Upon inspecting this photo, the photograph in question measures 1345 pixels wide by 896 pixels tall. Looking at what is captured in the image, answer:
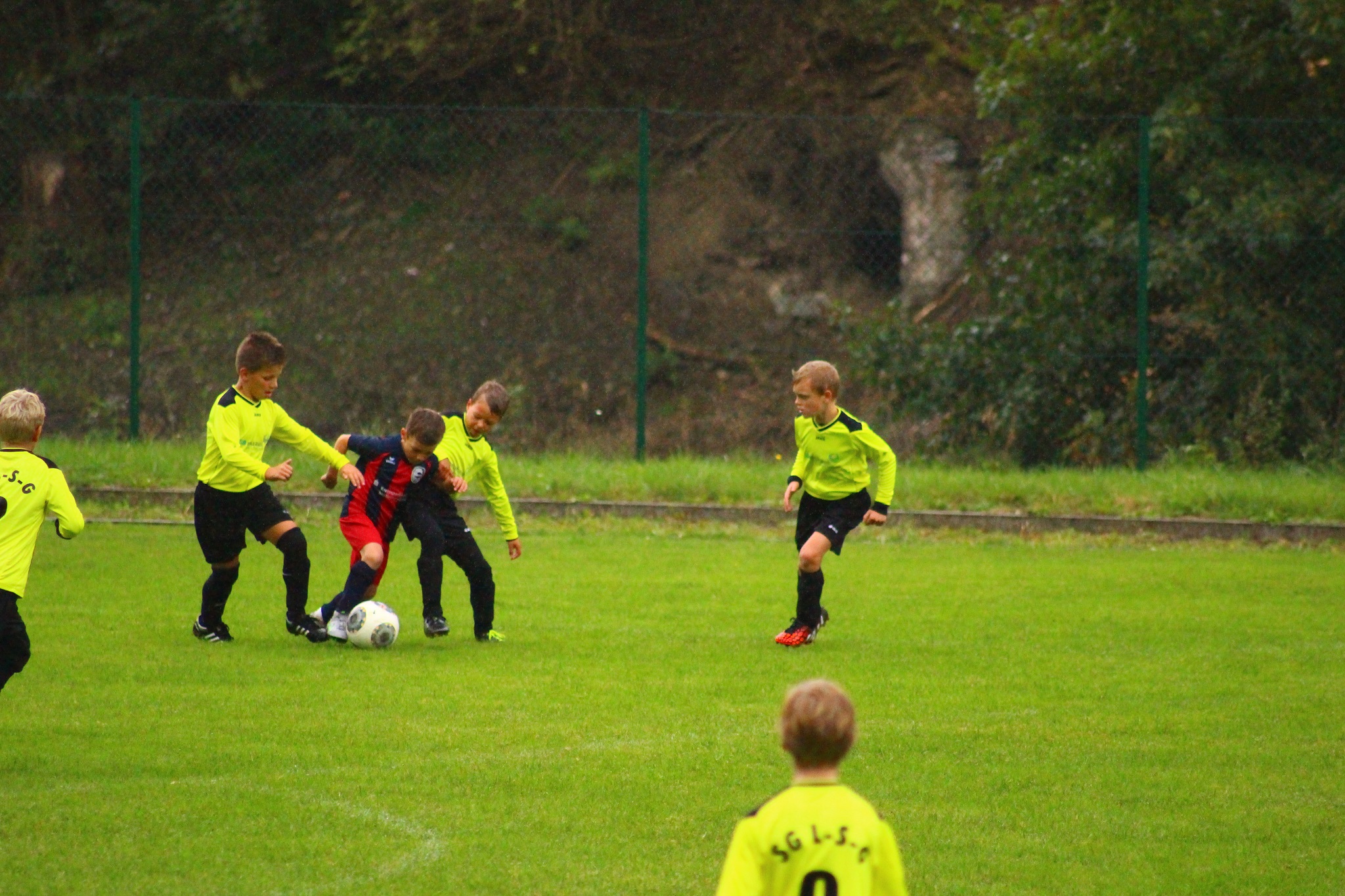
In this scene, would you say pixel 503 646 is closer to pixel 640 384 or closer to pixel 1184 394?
pixel 640 384

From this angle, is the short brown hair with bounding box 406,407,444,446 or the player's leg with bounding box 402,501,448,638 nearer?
the short brown hair with bounding box 406,407,444,446

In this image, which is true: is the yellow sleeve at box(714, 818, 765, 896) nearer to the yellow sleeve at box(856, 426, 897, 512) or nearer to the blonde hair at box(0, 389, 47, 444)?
the blonde hair at box(0, 389, 47, 444)

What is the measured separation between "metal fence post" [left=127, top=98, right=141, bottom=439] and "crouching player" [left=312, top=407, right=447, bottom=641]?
759 cm

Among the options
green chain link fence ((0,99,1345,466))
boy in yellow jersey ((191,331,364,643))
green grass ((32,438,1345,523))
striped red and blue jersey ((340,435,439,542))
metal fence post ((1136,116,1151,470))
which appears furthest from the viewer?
green chain link fence ((0,99,1345,466))

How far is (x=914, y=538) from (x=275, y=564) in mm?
5045

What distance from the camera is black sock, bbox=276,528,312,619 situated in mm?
8414

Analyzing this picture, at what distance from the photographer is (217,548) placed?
842cm

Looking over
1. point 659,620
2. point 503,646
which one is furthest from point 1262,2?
point 503,646

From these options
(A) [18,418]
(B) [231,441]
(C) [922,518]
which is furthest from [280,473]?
(C) [922,518]

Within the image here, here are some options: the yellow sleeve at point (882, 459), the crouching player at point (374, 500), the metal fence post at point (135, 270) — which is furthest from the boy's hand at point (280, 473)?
the metal fence post at point (135, 270)

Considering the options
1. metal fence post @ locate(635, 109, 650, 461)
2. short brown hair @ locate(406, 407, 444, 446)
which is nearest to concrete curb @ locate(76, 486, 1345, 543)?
metal fence post @ locate(635, 109, 650, 461)

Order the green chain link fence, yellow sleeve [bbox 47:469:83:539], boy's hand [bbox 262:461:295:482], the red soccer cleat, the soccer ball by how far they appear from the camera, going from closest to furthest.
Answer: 1. yellow sleeve [bbox 47:469:83:539]
2. boy's hand [bbox 262:461:295:482]
3. the soccer ball
4. the red soccer cleat
5. the green chain link fence

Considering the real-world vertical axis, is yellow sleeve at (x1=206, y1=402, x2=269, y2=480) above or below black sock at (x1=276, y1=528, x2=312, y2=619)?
above

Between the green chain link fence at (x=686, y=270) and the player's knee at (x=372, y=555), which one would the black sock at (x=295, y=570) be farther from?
the green chain link fence at (x=686, y=270)
